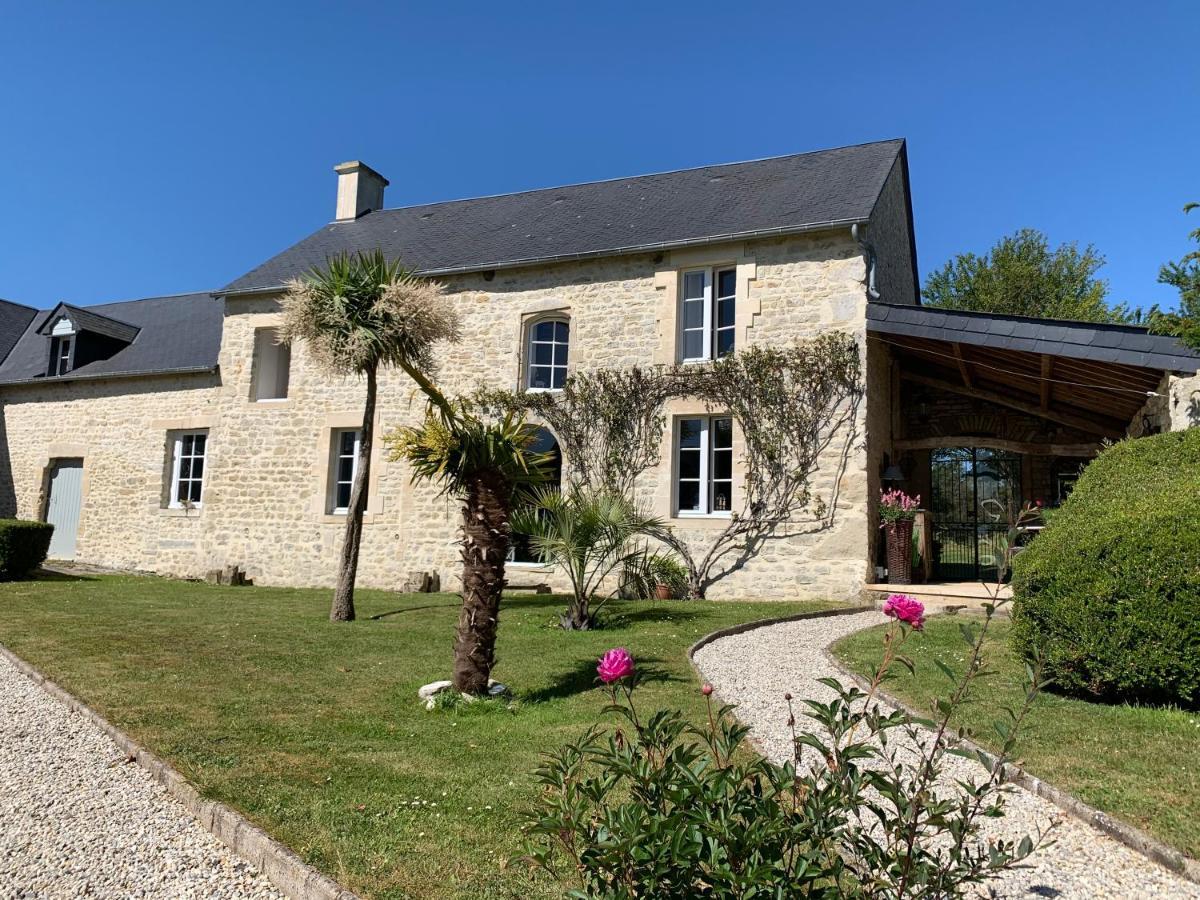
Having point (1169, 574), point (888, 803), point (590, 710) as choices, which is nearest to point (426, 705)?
point (590, 710)

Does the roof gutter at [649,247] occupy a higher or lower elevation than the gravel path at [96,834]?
higher

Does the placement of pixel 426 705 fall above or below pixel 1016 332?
below

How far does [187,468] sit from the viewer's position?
1573 centimetres

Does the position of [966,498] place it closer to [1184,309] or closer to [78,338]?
[1184,309]

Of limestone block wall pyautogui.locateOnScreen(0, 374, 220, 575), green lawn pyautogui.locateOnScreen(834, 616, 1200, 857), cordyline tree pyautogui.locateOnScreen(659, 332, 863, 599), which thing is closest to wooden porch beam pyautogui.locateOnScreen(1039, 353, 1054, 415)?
cordyline tree pyautogui.locateOnScreen(659, 332, 863, 599)

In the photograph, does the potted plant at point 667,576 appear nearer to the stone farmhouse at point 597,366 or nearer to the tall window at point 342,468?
the stone farmhouse at point 597,366

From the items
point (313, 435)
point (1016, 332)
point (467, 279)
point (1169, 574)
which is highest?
point (467, 279)

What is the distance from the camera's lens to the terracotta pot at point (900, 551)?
10.8 meters

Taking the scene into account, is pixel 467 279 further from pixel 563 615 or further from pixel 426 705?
pixel 426 705

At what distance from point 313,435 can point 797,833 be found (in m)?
13.5

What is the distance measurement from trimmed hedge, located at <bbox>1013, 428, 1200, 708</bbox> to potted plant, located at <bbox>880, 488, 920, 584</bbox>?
5.21 metres

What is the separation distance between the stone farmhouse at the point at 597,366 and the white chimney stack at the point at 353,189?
48 millimetres

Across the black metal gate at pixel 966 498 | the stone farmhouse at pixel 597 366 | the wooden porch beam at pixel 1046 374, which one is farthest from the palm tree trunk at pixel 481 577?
the black metal gate at pixel 966 498

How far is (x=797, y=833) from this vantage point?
6.55 ft
